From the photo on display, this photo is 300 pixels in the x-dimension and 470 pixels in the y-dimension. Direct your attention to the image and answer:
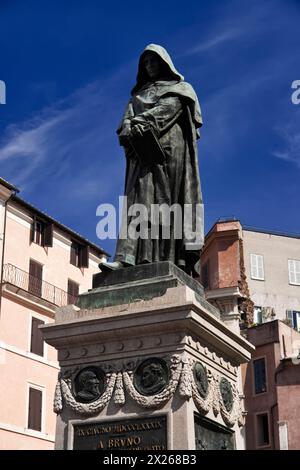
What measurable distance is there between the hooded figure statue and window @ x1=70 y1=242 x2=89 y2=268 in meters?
34.1

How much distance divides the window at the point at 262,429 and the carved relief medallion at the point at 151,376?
3657 cm

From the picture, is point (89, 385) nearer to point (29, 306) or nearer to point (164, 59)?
point (164, 59)

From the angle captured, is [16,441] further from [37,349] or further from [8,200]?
[8,200]

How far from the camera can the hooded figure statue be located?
879 centimetres

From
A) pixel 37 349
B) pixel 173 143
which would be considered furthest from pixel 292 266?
pixel 173 143

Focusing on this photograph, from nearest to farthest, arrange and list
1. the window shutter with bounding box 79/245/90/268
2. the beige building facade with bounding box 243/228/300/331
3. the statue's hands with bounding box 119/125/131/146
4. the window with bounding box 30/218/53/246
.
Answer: the statue's hands with bounding box 119/125/131/146 → the window with bounding box 30/218/53/246 → the window shutter with bounding box 79/245/90/268 → the beige building facade with bounding box 243/228/300/331

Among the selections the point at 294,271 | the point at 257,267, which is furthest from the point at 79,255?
the point at 294,271

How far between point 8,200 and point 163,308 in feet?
105

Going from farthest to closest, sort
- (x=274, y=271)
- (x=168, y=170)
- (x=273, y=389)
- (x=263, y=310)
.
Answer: (x=274, y=271)
(x=263, y=310)
(x=273, y=389)
(x=168, y=170)

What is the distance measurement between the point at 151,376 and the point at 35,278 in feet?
106

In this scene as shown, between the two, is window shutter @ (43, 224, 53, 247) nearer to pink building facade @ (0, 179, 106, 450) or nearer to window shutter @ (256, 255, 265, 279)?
pink building facade @ (0, 179, 106, 450)

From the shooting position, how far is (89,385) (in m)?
7.70

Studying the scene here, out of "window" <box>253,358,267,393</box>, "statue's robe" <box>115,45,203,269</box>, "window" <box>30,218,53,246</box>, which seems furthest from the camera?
"window" <box>253,358,267,393</box>

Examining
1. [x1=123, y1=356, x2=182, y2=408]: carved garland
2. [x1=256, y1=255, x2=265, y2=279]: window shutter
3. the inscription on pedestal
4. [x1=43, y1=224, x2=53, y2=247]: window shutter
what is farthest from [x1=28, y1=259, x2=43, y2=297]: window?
[x1=123, y1=356, x2=182, y2=408]: carved garland
